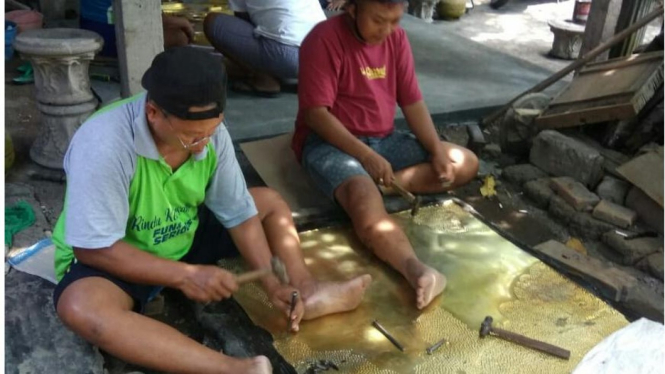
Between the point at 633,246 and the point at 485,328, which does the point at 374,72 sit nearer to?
the point at 485,328

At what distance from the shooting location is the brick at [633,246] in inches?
133

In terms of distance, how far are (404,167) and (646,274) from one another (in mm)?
1298

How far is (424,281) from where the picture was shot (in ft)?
8.27

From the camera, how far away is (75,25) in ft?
17.5

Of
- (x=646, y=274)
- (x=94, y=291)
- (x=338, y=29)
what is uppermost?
(x=338, y=29)

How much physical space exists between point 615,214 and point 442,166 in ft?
3.42

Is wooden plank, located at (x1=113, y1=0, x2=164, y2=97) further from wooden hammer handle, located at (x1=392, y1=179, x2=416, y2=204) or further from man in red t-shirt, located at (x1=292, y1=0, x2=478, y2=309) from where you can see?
wooden hammer handle, located at (x1=392, y1=179, x2=416, y2=204)

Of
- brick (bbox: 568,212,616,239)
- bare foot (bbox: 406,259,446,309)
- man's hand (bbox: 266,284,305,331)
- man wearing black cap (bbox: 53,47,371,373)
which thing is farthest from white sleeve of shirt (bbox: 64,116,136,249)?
brick (bbox: 568,212,616,239)

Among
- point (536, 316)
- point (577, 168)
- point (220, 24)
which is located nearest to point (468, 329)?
point (536, 316)

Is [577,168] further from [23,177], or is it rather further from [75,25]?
[75,25]

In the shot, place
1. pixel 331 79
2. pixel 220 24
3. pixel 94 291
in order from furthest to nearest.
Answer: pixel 220 24 < pixel 331 79 < pixel 94 291

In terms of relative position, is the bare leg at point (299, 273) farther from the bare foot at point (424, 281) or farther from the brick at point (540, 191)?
the brick at point (540, 191)

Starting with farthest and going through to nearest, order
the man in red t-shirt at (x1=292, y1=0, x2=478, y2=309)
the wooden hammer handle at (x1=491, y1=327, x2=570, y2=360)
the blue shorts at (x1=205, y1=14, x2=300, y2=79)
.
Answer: the blue shorts at (x1=205, y1=14, x2=300, y2=79)
the man in red t-shirt at (x1=292, y1=0, x2=478, y2=309)
the wooden hammer handle at (x1=491, y1=327, x2=570, y2=360)

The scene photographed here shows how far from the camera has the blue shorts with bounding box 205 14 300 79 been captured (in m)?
4.32
